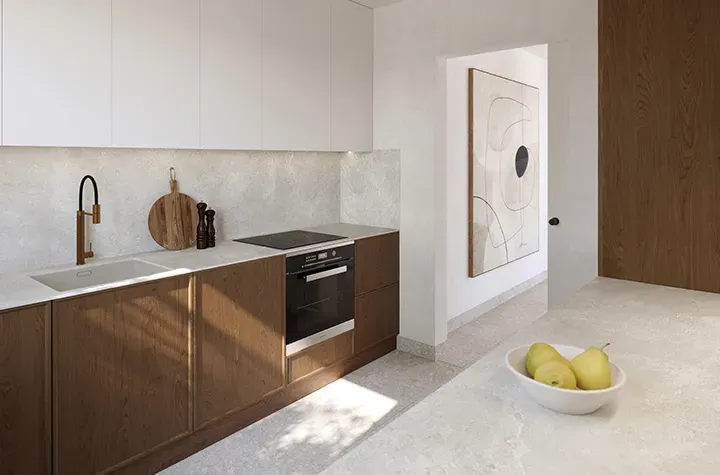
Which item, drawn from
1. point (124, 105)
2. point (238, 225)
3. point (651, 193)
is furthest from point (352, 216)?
point (651, 193)

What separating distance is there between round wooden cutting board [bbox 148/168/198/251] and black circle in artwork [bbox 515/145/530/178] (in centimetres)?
342

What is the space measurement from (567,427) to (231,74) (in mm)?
2549

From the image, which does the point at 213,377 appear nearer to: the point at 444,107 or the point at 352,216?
the point at 352,216

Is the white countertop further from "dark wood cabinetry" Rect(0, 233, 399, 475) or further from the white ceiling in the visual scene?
A: the white ceiling

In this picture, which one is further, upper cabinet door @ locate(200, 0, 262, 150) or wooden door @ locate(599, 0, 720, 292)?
upper cabinet door @ locate(200, 0, 262, 150)

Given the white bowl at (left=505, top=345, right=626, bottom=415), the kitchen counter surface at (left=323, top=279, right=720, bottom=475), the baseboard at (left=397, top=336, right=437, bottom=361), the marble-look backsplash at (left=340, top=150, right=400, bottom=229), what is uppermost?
the marble-look backsplash at (left=340, top=150, right=400, bottom=229)

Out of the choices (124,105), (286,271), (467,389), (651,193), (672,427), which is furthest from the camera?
(286,271)

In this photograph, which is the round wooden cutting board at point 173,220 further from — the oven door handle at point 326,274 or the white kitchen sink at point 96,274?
the oven door handle at point 326,274

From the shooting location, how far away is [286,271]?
308 cm

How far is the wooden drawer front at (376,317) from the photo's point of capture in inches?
146

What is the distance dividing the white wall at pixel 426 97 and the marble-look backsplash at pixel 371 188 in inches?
2.8

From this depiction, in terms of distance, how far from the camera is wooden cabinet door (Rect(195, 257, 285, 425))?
268 cm

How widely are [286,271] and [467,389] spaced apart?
77.9 inches

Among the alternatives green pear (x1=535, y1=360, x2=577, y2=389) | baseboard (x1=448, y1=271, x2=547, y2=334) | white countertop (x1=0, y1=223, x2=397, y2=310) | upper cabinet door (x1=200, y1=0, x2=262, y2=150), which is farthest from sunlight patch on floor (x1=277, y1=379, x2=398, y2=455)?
green pear (x1=535, y1=360, x2=577, y2=389)
